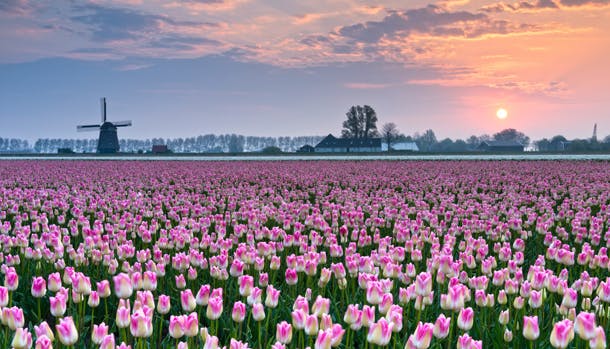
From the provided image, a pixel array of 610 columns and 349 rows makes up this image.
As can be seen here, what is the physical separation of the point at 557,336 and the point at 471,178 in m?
16.8

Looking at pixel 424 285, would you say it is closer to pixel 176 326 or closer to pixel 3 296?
pixel 176 326

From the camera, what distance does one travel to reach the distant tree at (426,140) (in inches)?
6542

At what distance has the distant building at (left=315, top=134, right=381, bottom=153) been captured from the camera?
341 feet

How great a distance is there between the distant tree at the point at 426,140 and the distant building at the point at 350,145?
58313 millimetres

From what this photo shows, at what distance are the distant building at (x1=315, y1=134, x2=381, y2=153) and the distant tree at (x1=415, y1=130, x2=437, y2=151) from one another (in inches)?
2296

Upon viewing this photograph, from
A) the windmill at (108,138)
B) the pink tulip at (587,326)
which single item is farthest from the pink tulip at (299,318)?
the windmill at (108,138)

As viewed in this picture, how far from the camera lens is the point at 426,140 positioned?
600 feet

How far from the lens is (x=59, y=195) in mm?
12383

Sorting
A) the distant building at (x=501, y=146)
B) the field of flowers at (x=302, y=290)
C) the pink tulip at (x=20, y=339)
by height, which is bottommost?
the field of flowers at (x=302, y=290)

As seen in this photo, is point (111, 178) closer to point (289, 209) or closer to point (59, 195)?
point (59, 195)

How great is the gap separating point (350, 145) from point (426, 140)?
8314cm

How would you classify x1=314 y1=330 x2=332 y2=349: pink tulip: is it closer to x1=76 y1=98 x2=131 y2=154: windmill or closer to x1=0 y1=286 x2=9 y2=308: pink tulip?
x1=0 y1=286 x2=9 y2=308: pink tulip

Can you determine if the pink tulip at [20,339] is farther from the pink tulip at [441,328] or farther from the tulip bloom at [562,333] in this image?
the tulip bloom at [562,333]

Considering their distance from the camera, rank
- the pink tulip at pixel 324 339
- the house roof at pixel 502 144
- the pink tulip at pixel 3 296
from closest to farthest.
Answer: the pink tulip at pixel 324 339, the pink tulip at pixel 3 296, the house roof at pixel 502 144
